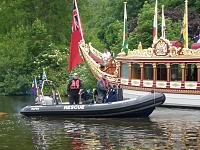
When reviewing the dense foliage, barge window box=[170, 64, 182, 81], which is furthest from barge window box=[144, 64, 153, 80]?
the dense foliage

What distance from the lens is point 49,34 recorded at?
5331 centimetres

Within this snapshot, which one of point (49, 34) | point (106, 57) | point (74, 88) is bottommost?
point (74, 88)

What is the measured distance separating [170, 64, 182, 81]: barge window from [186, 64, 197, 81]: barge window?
0.45 metres

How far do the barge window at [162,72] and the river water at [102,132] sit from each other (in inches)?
169

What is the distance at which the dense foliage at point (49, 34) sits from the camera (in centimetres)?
4709

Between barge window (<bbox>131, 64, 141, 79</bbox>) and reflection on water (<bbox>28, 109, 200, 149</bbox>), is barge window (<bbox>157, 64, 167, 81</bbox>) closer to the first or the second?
barge window (<bbox>131, 64, 141, 79</bbox>)

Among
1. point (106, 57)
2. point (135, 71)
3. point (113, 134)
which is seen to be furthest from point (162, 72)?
point (113, 134)

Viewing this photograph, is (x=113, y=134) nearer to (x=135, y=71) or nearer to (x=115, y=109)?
(x=115, y=109)

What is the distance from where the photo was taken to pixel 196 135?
20.6 m

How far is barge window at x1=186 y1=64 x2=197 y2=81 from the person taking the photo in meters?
31.2

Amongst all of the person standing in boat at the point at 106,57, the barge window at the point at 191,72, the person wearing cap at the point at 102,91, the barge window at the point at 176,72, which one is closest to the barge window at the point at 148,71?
the barge window at the point at 176,72

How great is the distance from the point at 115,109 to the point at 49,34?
28.8 metres

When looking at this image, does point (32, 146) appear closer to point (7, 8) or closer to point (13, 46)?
point (13, 46)

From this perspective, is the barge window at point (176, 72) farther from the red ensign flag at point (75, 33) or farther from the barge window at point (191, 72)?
the red ensign flag at point (75, 33)
